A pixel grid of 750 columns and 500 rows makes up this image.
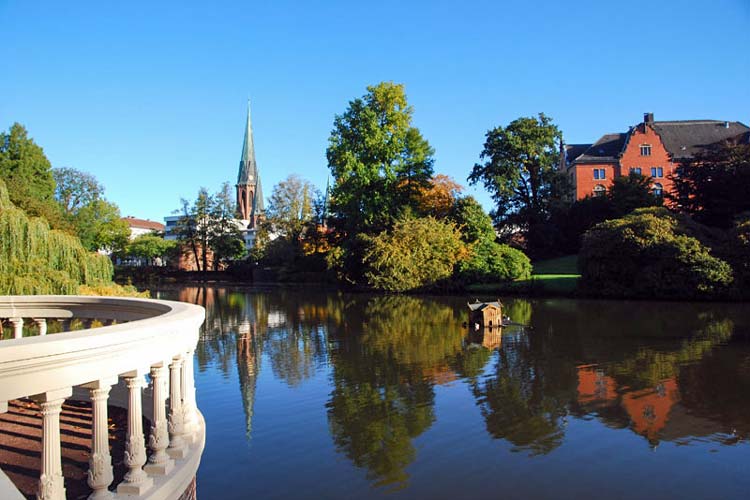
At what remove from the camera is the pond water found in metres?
8.09

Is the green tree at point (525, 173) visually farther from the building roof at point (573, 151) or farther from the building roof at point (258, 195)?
the building roof at point (258, 195)

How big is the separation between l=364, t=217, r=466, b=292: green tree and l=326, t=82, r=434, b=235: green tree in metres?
3.72

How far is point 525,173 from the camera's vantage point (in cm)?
5488

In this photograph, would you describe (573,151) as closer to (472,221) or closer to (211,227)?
(472,221)

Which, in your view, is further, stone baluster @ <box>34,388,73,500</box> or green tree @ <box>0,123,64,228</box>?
Result: green tree @ <box>0,123,64,228</box>

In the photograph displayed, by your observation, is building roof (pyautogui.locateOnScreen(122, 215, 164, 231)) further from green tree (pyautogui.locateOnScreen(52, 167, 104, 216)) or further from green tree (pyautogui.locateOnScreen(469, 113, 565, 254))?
green tree (pyautogui.locateOnScreen(469, 113, 565, 254))

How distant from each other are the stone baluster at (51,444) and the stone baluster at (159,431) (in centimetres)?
119

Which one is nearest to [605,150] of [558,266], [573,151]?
[573,151]

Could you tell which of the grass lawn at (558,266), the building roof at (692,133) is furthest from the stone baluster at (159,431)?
the building roof at (692,133)

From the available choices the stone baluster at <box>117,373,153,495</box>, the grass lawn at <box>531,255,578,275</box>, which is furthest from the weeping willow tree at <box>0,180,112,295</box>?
the grass lawn at <box>531,255,578,275</box>

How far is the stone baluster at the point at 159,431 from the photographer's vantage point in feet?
17.0

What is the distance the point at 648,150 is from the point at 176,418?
6258 cm

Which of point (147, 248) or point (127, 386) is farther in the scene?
point (147, 248)

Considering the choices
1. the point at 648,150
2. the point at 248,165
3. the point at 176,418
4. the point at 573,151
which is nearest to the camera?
the point at 176,418
